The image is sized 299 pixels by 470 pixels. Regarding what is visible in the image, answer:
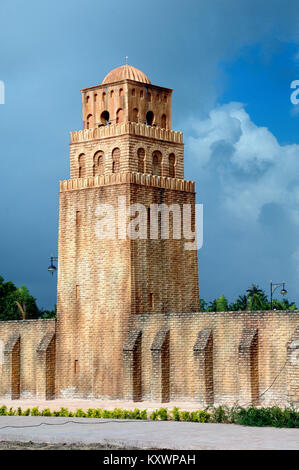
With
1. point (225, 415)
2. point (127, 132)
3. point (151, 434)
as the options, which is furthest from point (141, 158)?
point (151, 434)

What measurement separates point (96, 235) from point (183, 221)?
4.38 metres

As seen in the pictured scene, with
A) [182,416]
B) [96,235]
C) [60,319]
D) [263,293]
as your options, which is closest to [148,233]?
[96,235]

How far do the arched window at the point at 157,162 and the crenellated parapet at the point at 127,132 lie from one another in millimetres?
770

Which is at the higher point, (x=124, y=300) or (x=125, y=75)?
(x=125, y=75)

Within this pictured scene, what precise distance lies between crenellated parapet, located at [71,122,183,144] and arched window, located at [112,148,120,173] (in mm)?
800

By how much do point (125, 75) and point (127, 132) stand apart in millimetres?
3201

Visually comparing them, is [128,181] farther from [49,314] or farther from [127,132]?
[49,314]

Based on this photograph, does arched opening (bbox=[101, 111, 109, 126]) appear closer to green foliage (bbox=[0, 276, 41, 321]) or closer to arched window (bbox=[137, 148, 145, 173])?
arched window (bbox=[137, 148, 145, 173])

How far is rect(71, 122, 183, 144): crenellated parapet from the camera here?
44.7 metres

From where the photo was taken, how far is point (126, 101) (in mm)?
44938

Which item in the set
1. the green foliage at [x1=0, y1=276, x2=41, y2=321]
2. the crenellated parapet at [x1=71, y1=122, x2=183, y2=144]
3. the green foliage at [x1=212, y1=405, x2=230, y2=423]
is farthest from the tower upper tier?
the green foliage at [x1=0, y1=276, x2=41, y2=321]

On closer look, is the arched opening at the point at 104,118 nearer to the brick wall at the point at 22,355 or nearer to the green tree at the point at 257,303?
the brick wall at the point at 22,355

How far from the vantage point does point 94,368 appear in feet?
144

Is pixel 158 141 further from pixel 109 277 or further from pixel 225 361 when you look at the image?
pixel 225 361
